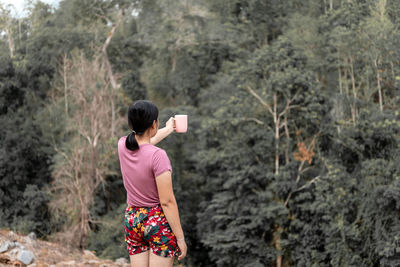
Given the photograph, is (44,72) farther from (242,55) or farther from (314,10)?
(314,10)

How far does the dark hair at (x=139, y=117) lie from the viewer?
201 cm

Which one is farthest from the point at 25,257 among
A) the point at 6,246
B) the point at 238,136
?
the point at 238,136

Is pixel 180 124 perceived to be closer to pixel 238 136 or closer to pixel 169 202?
pixel 169 202

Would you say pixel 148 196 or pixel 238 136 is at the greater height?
pixel 148 196

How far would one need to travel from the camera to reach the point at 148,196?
206 cm

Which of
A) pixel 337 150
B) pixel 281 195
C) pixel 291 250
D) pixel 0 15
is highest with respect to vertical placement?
pixel 0 15

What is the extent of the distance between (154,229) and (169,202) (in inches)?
6.6

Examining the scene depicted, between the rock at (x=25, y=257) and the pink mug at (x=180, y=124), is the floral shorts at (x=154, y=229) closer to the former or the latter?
the pink mug at (x=180, y=124)

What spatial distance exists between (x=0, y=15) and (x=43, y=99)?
4.42 m

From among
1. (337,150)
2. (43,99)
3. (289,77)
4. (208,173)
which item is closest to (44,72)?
(43,99)

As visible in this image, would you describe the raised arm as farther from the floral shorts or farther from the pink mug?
the pink mug

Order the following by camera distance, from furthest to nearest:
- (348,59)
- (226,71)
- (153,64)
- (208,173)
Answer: (153,64) → (226,71) → (208,173) → (348,59)

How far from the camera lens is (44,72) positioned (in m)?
17.4

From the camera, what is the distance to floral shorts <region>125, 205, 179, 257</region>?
6.82 ft
